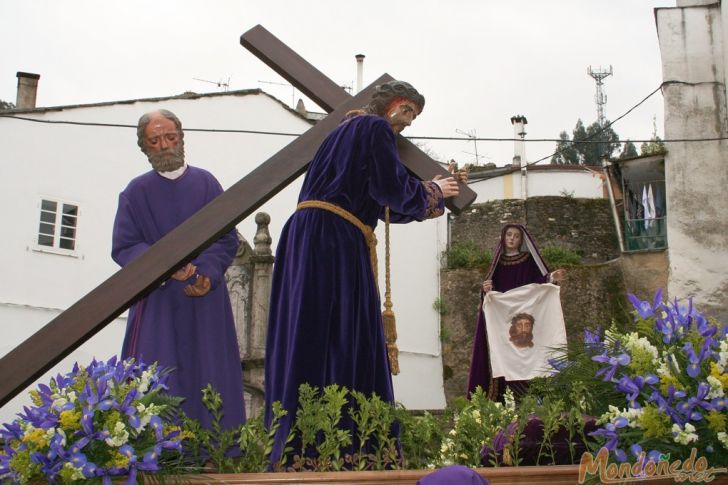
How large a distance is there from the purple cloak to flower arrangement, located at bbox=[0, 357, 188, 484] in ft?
21.5

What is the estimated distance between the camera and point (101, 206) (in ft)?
60.0

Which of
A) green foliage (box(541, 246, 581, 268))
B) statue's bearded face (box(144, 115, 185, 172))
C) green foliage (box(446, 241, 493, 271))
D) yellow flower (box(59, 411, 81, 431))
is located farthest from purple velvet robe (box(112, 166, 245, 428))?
green foliage (box(541, 246, 581, 268))

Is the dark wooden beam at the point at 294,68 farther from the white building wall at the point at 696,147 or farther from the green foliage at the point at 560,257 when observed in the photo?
the green foliage at the point at 560,257

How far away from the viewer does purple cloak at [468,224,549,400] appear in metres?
10.0

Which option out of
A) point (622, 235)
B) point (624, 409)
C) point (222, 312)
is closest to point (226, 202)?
point (222, 312)

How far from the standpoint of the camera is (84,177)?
1822 cm

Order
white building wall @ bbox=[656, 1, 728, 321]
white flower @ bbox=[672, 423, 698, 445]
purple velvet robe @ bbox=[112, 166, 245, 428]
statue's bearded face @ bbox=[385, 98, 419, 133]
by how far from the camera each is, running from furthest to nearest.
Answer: white building wall @ bbox=[656, 1, 728, 321] → statue's bearded face @ bbox=[385, 98, 419, 133] → purple velvet robe @ bbox=[112, 166, 245, 428] → white flower @ bbox=[672, 423, 698, 445]

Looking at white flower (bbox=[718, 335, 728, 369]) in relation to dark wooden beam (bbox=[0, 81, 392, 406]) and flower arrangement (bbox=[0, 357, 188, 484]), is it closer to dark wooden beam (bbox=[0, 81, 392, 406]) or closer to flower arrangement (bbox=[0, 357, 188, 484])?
flower arrangement (bbox=[0, 357, 188, 484])

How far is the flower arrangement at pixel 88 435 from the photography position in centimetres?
344

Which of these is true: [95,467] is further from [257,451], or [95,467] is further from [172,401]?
[257,451]

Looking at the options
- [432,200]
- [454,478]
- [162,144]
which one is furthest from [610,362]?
[162,144]

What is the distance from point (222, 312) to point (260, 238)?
8.05m

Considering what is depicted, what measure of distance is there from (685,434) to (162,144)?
3.75 metres

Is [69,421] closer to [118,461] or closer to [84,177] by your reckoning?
[118,461]
